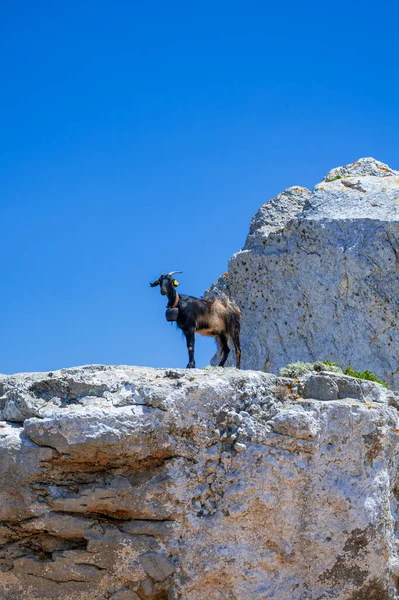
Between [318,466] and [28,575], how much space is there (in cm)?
482

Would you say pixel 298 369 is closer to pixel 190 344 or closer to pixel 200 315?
pixel 190 344

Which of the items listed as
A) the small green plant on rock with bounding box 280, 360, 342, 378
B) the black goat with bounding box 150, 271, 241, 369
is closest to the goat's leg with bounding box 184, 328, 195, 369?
the black goat with bounding box 150, 271, 241, 369

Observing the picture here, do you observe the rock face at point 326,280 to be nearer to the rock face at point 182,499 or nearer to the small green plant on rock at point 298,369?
the small green plant on rock at point 298,369

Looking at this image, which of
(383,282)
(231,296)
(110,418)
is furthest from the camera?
(231,296)

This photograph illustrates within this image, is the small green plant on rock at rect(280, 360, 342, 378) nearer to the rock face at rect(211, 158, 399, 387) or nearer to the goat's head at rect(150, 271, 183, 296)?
the goat's head at rect(150, 271, 183, 296)

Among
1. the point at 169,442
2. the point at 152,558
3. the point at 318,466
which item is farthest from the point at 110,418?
the point at 318,466

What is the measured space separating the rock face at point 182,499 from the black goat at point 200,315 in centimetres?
483

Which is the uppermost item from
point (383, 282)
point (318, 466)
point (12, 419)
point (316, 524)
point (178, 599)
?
point (383, 282)

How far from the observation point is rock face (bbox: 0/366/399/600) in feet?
45.1

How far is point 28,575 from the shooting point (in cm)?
1391

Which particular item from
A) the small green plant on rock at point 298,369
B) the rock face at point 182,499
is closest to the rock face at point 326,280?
the small green plant on rock at point 298,369

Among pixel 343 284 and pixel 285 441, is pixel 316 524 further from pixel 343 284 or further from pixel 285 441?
pixel 343 284

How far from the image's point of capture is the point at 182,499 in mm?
13867

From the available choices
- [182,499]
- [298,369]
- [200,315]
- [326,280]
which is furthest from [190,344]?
[182,499]
